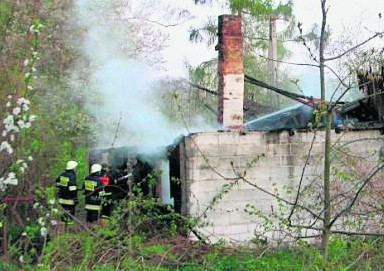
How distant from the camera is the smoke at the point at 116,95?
12344 millimetres

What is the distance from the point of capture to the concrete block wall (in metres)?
9.45

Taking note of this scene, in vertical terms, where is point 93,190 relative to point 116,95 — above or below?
below

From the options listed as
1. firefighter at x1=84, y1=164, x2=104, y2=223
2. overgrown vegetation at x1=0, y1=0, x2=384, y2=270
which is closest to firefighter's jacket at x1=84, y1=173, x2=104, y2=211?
firefighter at x1=84, y1=164, x2=104, y2=223

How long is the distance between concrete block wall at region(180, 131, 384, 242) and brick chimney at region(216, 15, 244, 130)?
86 cm

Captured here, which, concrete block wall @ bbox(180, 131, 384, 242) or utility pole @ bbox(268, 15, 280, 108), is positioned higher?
utility pole @ bbox(268, 15, 280, 108)

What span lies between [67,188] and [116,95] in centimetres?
529

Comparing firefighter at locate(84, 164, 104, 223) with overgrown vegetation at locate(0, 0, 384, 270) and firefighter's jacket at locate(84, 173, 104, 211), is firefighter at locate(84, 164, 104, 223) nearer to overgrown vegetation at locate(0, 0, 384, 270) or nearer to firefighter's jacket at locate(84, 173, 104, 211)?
firefighter's jacket at locate(84, 173, 104, 211)

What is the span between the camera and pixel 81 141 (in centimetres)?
1730

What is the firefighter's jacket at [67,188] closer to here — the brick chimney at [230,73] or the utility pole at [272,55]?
the brick chimney at [230,73]

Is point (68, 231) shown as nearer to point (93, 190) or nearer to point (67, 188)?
point (93, 190)

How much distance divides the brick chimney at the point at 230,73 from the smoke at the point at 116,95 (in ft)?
3.94

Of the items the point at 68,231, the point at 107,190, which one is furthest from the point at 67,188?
the point at 68,231

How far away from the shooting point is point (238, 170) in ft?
32.1

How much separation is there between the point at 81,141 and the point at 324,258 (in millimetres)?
13177
